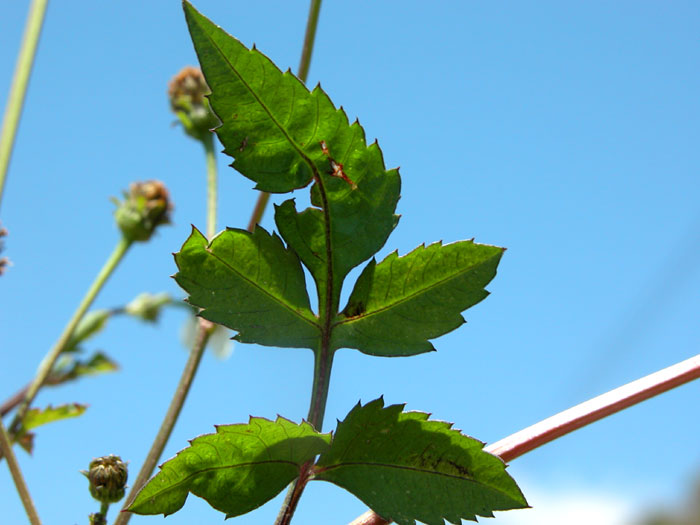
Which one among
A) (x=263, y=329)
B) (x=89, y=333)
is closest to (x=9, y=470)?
(x=263, y=329)

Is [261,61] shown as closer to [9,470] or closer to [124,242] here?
[9,470]

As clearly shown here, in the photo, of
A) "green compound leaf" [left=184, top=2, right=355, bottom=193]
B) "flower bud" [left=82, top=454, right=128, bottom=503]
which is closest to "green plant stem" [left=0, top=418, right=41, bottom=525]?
"flower bud" [left=82, top=454, right=128, bottom=503]

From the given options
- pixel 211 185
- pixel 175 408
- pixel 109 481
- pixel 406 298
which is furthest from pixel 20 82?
pixel 406 298

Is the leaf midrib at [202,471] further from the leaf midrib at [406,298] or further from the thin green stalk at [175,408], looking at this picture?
the thin green stalk at [175,408]

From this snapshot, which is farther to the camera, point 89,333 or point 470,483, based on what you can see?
point 89,333

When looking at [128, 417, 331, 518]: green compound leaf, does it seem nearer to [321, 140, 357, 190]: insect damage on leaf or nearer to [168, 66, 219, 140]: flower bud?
[321, 140, 357, 190]: insect damage on leaf

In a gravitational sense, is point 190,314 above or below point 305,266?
above
